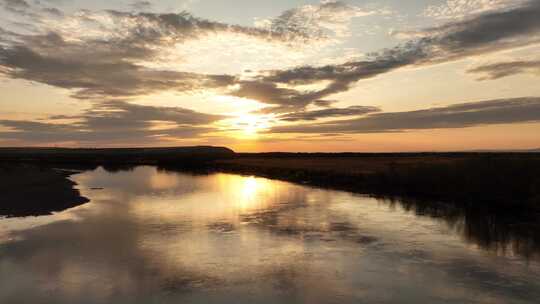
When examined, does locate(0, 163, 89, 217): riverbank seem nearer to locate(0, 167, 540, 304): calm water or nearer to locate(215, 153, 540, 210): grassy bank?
locate(0, 167, 540, 304): calm water

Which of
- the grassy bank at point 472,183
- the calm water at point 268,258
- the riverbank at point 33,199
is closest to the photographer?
the calm water at point 268,258

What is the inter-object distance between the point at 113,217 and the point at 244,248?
443 inches

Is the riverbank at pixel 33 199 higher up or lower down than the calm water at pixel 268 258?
higher up

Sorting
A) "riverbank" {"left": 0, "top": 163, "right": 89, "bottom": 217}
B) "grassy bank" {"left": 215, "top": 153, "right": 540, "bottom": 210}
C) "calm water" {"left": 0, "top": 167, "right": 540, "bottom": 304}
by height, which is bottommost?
"calm water" {"left": 0, "top": 167, "right": 540, "bottom": 304}

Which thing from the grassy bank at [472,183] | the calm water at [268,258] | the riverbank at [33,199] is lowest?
the calm water at [268,258]

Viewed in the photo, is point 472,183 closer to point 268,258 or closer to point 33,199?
point 268,258

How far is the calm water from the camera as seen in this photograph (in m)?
11.6

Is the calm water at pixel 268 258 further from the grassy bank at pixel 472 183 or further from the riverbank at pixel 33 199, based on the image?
the grassy bank at pixel 472 183

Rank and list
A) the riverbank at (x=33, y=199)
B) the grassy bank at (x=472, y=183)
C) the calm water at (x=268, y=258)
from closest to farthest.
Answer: the calm water at (x=268, y=258), the riverbank at (x=33, y=199), the grassy bank at (x=472, y=183)

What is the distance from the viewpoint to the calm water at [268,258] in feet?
38.1

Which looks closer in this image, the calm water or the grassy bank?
the calm water

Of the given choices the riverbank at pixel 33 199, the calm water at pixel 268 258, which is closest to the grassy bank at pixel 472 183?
the calm water at pixel 268 258

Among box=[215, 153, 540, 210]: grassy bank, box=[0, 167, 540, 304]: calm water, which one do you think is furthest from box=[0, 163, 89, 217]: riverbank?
box=[215, 153, 540, 210]: grassy bank

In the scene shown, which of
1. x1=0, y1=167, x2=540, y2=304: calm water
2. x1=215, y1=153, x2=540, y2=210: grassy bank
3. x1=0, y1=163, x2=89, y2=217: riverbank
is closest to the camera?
x1=0, y1=167, x2=540, y2=304: calm water
